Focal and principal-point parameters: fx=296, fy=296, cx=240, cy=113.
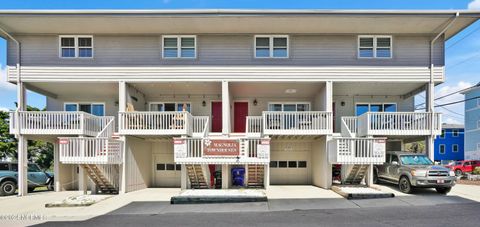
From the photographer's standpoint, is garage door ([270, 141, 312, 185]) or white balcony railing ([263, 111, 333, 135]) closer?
white balcony railing ([263, 111, 333, 135])

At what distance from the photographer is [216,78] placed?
14.4 metres

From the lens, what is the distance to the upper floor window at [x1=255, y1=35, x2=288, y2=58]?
14.7m

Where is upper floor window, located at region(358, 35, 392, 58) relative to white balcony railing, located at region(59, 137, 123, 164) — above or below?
above

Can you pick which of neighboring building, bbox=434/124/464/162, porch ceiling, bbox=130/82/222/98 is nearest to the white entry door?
porch ceiling, bbox=130/82/222/98

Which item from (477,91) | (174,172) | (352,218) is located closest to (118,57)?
(174,172)

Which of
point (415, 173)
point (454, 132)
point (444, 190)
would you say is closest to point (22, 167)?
point (415, 173)

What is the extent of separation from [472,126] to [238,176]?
35.3m

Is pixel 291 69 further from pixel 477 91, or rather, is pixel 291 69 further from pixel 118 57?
pixel 477 91

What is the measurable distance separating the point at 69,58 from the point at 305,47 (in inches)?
457

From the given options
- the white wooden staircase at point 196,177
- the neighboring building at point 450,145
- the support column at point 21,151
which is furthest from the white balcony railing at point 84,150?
the neighboring building at point 450,145

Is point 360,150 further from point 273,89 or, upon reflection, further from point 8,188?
point 8,188

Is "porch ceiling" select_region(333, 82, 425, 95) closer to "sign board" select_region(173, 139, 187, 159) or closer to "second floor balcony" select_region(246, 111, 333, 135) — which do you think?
"second floor balcony" select_region(246, 111, 333, 135)

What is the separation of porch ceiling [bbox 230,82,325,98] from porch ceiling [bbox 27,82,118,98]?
20.7 ft

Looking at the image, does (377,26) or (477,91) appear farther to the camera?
(477,91)
